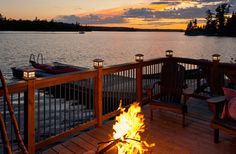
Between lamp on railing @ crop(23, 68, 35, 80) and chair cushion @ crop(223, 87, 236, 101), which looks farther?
chair cushion @ crop(223, 87, 236, 101)

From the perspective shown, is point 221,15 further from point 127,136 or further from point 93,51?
point 127,136

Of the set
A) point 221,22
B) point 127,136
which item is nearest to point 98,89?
point 127,136

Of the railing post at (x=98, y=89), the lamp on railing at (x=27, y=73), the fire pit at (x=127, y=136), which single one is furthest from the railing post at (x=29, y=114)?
the railing post at (x=98, y=89)

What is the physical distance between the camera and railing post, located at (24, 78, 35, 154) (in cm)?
352

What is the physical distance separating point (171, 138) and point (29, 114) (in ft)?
7.65

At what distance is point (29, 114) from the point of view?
359 centimetres

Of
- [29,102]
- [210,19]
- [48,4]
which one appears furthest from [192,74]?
[210,19]

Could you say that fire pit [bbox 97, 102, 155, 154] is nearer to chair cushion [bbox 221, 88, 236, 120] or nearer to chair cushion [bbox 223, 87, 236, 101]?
chair cushion [bbox 221, 88, 236, 120]

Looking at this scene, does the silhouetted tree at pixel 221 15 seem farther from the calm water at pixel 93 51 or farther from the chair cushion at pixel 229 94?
the chair cushion at pixel 229 94

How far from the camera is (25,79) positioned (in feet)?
11.4

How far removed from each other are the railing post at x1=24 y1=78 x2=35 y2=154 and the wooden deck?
1.12 ft

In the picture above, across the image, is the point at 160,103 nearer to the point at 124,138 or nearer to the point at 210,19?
the point at 124,138

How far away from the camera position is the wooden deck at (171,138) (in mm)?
4020

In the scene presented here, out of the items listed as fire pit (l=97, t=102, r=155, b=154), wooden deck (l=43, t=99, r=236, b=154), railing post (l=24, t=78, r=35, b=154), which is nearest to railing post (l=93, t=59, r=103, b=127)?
wooden deck (l=43, t=99, r=236, b=154)
